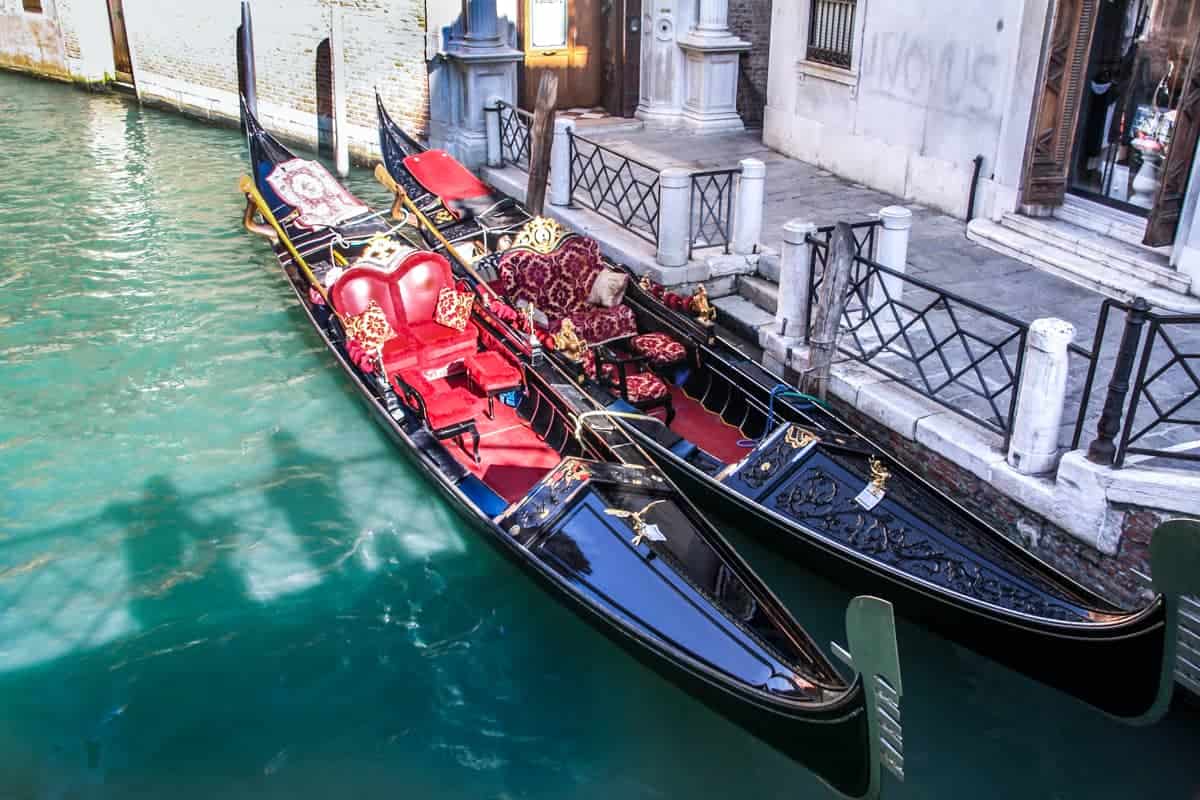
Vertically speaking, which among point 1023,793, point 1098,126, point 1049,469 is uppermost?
point 1098,126

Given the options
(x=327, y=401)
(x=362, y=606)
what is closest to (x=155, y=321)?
(x=327, y=401)

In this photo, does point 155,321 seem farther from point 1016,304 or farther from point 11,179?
point 1016,304

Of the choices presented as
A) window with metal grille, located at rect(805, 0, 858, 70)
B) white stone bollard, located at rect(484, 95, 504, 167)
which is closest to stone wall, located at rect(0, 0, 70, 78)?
white stone bollard, located at rect(484, 95, 504, 167)

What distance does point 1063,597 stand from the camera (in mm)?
3990

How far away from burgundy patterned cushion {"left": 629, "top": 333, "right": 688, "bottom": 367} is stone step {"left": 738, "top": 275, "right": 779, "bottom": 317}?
3.51ft

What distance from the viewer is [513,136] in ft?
31.0

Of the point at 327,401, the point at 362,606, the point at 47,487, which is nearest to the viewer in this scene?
the point at 362,606

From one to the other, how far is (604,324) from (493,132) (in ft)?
14.2

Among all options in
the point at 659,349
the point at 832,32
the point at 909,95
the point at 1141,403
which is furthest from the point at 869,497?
the point at 832,32

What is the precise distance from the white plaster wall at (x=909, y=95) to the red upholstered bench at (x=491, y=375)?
382 cm

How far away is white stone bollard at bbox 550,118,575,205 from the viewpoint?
26.2ft

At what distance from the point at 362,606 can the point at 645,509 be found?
1.42 metres

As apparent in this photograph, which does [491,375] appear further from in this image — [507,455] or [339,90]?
[339,90]

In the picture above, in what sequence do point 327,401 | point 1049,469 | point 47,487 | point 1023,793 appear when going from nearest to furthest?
point 1023,793, point 1049,469, point 47,487, point 327,401
